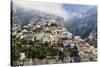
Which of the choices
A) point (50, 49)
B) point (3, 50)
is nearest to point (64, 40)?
point (50, 49)

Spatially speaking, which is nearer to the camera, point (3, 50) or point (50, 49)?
point (3, 50)

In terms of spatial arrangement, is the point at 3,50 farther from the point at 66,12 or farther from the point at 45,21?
the point at 66,12

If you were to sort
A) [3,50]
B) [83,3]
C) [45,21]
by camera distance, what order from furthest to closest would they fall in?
1. [83,3]
2. [45,21]
3. [3,50]

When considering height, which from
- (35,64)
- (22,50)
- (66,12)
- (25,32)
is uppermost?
(66,12)

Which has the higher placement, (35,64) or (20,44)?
(20,44)

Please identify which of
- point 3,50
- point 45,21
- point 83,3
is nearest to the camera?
point 3,50

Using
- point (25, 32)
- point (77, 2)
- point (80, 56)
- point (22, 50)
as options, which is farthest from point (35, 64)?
point (77, 2)
